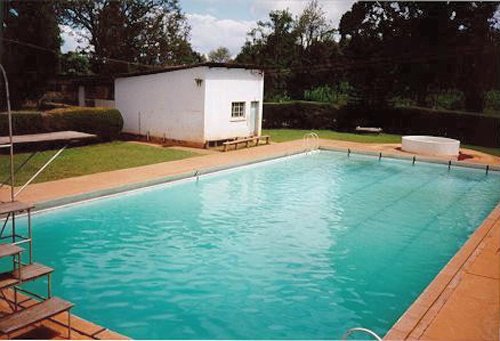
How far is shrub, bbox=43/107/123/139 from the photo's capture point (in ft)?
62.7

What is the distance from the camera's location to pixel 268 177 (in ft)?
56.6

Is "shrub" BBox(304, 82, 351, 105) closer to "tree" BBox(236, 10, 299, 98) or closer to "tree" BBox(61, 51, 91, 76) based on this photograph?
"tree" BBox(236, 10, 299, 98)

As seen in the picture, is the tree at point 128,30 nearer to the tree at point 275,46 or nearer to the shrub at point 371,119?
the tree at point 275,46

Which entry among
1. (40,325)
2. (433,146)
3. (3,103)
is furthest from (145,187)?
(433,146)

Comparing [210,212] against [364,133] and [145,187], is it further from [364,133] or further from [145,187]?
[364,133]

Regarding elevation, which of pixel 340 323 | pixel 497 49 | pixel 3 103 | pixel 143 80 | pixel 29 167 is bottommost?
pixel 340 323

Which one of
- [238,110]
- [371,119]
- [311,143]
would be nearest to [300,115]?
[371,119]

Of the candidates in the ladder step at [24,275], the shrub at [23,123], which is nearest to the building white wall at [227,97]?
the shrub at [23,123]

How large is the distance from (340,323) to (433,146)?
17690mm

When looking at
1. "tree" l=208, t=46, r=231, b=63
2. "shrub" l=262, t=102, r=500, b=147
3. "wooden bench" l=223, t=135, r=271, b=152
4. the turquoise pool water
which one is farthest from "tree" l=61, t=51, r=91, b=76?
the turquoise pool water

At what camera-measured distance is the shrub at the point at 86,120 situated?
19109mm

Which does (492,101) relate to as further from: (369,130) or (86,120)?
(86,120)

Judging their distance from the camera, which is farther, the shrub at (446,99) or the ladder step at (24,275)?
the shrub at (446,99)

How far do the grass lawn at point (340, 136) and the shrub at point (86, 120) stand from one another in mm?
A: 8979
